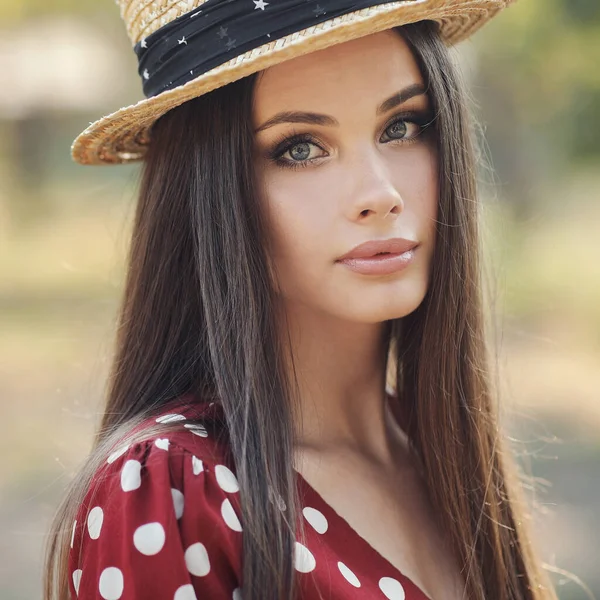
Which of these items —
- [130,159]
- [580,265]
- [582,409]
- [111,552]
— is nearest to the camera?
[111,552]

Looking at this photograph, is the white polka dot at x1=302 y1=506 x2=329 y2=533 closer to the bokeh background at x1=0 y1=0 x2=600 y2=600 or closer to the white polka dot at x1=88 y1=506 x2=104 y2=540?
the white polka dot at x1=88 y1=506 x2=104 y2=540

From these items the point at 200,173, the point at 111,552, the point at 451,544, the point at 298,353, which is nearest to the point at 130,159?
the point at 200,173

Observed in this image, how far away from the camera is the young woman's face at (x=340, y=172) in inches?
60.7

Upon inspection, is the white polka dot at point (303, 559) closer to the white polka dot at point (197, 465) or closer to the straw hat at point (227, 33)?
the white polka dot at point (197, 465)

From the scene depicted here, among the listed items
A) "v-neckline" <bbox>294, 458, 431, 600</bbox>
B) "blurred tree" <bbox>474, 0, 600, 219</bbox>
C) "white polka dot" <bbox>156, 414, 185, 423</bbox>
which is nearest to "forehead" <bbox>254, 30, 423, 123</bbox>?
"white polka dot" <bbox>156, 414, 185, 423</bbox>

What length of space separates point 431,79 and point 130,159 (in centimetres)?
64

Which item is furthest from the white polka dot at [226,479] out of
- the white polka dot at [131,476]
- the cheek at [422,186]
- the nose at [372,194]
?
the cheek at [422,186]

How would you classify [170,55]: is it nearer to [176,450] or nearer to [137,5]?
[137,5]

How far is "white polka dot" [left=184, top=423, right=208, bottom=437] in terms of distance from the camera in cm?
143

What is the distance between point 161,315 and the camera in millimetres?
1666

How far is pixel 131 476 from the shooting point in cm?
132

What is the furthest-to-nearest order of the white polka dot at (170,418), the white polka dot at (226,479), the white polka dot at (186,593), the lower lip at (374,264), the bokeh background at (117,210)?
the bokeh background at (117,210) < the lower lip at (374,264) < the white polka dot at (170,418) < the white polka dot at (226,479) < the white polka dot at (186,593)

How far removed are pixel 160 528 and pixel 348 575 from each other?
345 mm

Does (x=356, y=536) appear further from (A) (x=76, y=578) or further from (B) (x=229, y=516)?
(A) (x=76, y=578)
